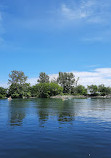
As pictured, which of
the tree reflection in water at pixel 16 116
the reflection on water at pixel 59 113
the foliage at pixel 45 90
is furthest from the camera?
the foliage at pixel 45 90

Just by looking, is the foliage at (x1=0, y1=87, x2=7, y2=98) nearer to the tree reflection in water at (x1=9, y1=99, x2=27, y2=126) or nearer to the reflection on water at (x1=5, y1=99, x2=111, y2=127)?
the reflection on water at (x1=5, y1=99, x2=111, y2=127)

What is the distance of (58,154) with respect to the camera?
1215 cm

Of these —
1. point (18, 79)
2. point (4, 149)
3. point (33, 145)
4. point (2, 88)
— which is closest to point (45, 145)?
point (33, 145)

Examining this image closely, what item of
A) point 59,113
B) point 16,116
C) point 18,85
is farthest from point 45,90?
point 16,116

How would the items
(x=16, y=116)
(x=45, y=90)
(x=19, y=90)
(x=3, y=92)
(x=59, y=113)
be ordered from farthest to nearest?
1. (x=45, y=90)
2. (x=3, y=92)
3. (x=19, y=90)
4. (x=59, y=113)
5. (x=16, y=116)

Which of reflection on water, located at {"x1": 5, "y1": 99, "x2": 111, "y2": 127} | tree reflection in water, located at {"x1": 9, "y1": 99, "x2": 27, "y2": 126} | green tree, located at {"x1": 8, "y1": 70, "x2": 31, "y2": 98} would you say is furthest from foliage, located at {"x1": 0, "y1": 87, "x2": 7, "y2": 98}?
tree reflection in water, located at {"x1": 9, "y1": 99, "x2": 27, "y2": 126}

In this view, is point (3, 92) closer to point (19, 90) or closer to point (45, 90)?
point (19, 90)

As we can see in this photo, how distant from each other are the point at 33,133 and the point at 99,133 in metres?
7.12

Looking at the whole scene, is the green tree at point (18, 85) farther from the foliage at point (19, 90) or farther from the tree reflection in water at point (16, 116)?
the tree reflection in water at point (16, 116)

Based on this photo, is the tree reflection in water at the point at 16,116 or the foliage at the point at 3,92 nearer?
the tree reflection in water at the point at 16,116

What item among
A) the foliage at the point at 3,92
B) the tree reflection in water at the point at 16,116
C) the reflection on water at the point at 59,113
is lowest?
the reflection on water at the point at 59,113

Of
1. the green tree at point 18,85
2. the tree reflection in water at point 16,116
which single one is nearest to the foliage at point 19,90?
the green tree at point 18,85

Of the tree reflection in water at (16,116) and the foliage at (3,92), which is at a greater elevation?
the foliage at (3,92)

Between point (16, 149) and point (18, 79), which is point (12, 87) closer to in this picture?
point (18, 79)
